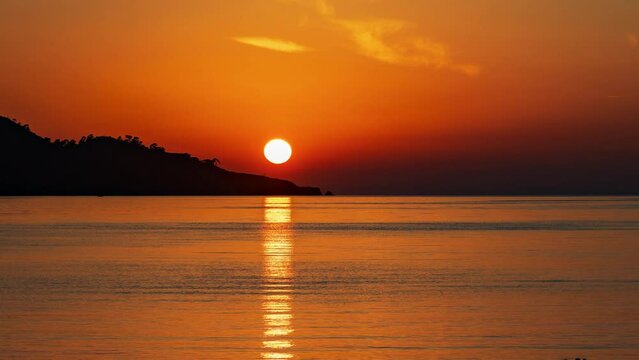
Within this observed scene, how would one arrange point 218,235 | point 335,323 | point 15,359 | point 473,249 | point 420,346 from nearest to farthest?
point 15,359 < point 420,346 < point 335,323 < point 473,249 < point 218,235

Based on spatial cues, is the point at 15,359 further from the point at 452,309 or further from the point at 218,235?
the point at 218,235

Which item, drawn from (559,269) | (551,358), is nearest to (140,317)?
(551,358)

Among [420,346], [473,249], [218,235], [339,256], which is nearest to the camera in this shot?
[420,346]

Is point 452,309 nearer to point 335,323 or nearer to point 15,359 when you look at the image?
point 335,323

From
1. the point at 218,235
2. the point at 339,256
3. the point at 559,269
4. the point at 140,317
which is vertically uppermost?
the point at 218,235

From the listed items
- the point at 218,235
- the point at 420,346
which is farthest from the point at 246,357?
the point at 218,235

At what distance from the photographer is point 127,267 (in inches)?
2525

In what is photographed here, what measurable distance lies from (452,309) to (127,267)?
28836 mm

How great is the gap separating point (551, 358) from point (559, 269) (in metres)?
31.5

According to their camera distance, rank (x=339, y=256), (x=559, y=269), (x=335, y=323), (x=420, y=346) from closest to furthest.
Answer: (x=420, y=346) < (x=335, y=323) < (x=559, y=269) < (x=339, y=256)

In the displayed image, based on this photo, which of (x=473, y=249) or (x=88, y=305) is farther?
(x=473, y=249)

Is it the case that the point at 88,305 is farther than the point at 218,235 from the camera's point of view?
No

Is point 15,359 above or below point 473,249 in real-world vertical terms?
below

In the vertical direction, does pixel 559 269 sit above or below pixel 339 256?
below
